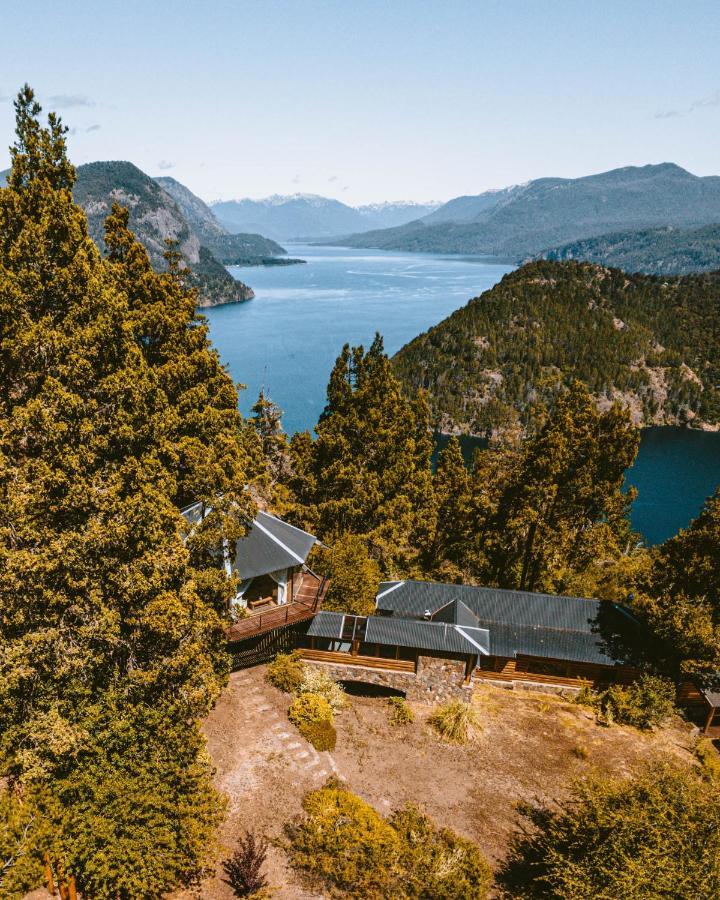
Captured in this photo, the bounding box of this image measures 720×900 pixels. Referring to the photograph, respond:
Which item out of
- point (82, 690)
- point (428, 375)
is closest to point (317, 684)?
point (82, 690)

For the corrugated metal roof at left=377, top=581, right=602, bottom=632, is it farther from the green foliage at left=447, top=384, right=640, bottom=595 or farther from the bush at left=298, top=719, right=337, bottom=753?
the bush at left=298, top=719, right=337, bottom=753

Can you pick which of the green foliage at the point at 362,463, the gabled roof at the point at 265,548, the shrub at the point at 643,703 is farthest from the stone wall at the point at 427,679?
the green foliage at the point at 362,463

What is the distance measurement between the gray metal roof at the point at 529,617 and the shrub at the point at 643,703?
1.24m

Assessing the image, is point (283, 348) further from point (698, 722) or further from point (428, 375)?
point (698, 722)

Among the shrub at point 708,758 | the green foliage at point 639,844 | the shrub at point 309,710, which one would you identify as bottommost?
the shrub at point 708,758

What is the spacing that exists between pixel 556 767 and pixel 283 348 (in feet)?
429

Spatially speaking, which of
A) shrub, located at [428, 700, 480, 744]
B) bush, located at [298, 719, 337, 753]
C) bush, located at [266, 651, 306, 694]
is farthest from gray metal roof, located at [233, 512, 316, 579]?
shrub, located at [428, 700, 480, 744]

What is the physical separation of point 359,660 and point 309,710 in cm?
377

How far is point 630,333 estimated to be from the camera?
146 meters

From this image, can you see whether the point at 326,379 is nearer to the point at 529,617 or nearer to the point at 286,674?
the point at 529,617

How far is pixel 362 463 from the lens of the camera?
31141 mm

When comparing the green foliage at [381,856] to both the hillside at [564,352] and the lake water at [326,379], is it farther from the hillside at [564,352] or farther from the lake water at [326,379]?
the hillside at [564,352]

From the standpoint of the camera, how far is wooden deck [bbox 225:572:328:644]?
74.7ft

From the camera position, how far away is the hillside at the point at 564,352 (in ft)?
433
